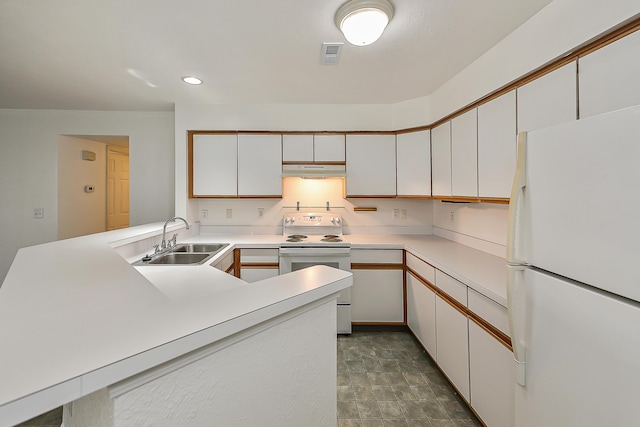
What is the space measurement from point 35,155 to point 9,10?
242 cm

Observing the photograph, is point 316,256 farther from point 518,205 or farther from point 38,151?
point 38,151

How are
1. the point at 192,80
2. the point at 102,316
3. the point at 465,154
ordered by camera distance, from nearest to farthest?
the point at 102,316 → the point at 465,154 → the point at 192,80

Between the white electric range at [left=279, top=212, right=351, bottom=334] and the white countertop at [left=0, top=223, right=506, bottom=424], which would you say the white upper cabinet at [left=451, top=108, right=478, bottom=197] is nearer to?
the white countertop at [left=0, top=223, right=506, bottom=424]

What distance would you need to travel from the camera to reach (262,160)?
315 centimetres

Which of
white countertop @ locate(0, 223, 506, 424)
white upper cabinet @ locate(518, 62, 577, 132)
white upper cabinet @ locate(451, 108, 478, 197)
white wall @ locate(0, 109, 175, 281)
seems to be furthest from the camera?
white wall @ locate(0, 109, 175, 281)

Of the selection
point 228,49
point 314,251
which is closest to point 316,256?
point 314,251

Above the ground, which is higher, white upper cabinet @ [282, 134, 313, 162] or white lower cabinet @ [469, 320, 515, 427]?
white upper cabinet @ [282, 134, 313, 162]

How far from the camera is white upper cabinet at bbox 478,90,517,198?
177cm

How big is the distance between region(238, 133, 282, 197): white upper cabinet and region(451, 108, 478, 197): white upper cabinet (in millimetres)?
1726

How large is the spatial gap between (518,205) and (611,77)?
27.9 inches

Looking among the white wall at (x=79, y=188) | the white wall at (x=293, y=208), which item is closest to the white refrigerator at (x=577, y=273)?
the white wall at (x=293, y=208)

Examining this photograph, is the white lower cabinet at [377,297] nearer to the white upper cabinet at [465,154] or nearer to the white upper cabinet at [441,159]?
the white upper cabinet at [441,159]

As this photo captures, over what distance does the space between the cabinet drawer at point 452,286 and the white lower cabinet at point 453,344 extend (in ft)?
0.29

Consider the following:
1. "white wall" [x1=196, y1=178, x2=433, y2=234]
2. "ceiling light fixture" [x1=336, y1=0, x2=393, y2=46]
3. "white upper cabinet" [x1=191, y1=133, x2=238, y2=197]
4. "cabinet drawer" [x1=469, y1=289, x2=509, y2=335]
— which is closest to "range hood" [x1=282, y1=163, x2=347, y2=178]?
"white wall" [x1=196, y1=178, x2=433, y2=234]
